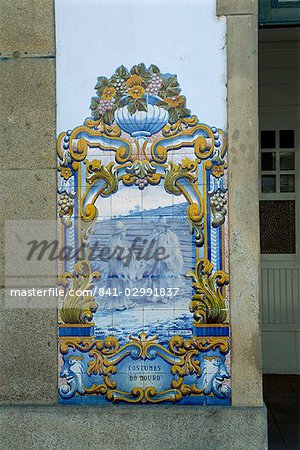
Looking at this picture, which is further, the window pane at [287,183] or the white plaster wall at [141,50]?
the window pane at [287,183]

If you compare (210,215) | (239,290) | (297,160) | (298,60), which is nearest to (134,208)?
(210,215)

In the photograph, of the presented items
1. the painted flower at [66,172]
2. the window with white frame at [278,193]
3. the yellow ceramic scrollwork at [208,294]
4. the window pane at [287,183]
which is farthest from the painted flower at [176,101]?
the window pane at [287,183]

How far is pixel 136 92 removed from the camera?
4965mm

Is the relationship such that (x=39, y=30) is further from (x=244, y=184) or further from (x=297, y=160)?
(x=297, y=160)

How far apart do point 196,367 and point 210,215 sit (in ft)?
3.93

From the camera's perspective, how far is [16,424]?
495 centimetres

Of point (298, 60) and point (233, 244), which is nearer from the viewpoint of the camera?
point (233, 244)

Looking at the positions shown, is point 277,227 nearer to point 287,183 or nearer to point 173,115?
point 287,183

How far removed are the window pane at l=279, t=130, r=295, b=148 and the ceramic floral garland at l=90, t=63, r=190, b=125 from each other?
325 cm

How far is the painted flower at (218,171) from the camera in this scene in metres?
4.90

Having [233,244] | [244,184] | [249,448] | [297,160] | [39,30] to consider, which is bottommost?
[249,448]

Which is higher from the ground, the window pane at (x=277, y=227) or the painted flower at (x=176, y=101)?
the painted flower at (x=176, y=101)

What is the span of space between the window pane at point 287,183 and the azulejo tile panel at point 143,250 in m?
3.15

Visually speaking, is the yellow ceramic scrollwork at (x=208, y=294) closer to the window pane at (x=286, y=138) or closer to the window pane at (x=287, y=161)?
the window pane at (x=287, y=161)
